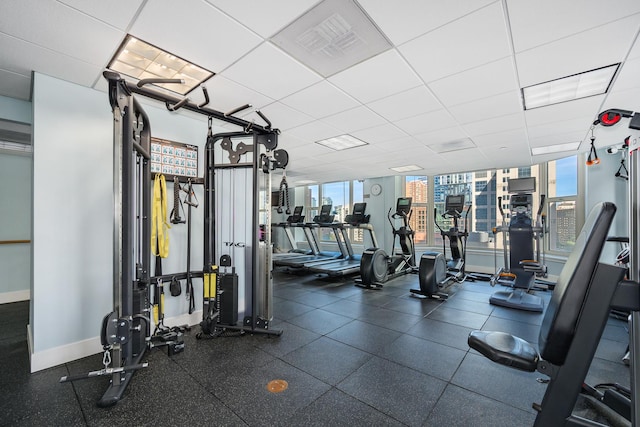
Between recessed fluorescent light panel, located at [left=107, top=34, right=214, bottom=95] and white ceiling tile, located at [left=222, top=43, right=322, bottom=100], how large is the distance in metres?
0.33

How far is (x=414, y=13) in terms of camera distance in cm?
188

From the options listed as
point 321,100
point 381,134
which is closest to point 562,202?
point 381,134

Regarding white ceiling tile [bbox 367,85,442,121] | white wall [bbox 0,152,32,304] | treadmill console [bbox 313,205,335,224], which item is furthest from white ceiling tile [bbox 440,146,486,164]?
white wall [bbox 0,152,32,304]

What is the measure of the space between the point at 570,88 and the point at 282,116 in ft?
10.8

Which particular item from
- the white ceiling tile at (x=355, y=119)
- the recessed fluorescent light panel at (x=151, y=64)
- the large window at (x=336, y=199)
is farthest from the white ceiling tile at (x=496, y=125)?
the large window at (x=336, y=199)

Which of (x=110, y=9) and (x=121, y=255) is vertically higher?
(x=110, y=9)

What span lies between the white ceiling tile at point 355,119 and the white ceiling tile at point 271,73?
880 mm

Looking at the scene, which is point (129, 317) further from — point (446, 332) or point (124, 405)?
point (446, 332)

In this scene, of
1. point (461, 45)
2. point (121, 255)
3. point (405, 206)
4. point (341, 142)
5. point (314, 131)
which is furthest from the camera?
point (405, 206)

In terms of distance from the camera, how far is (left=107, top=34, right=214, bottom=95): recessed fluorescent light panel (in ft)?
7.47

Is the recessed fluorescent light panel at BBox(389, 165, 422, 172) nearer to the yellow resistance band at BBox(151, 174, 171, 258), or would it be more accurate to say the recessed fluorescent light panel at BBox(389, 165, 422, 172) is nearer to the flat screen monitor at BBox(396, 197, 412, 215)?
the flat screen monitor at BBox(396, 197, 412, 215)

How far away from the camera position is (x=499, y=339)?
1.55 metres

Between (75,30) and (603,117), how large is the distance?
3417 millimetres

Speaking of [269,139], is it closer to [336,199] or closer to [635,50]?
[635,50]
